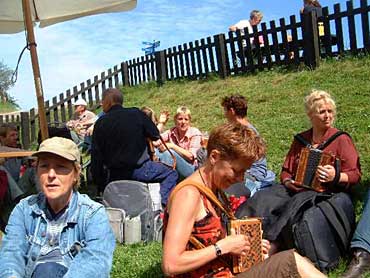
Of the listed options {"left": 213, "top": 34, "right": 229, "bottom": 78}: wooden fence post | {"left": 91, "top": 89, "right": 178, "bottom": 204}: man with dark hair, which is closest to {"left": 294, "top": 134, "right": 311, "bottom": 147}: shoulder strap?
{"left": 91, "top": 89, "right": 178, "bottom": 204}: man with dark hair

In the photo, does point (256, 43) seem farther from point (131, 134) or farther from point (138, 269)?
point (138, 269)

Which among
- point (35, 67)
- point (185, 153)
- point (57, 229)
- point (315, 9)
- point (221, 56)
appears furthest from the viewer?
point (221, 56)

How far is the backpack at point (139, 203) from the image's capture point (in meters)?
5.22

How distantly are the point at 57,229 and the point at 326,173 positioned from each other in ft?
7.45

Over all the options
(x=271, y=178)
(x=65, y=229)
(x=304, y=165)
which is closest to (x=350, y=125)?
(x=271, y=178)

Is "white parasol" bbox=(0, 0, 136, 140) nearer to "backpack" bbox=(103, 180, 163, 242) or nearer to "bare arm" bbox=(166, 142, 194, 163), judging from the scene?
"bare arm" bbox=(166, 142, 194, 163)

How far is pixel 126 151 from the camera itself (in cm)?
554

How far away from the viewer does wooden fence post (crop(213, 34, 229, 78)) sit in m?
12.6

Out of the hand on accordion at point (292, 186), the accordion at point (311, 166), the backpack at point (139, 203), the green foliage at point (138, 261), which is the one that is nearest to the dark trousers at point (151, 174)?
the backpack at point (139, 203)

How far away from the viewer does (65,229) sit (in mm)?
2904

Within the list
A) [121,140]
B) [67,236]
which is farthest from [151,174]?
[67,236]

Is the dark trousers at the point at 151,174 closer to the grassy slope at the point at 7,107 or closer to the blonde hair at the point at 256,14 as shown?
the blonde hair at the point at 256,14

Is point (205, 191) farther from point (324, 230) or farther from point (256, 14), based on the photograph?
point (256, 14)

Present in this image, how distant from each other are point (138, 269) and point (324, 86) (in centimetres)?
573
